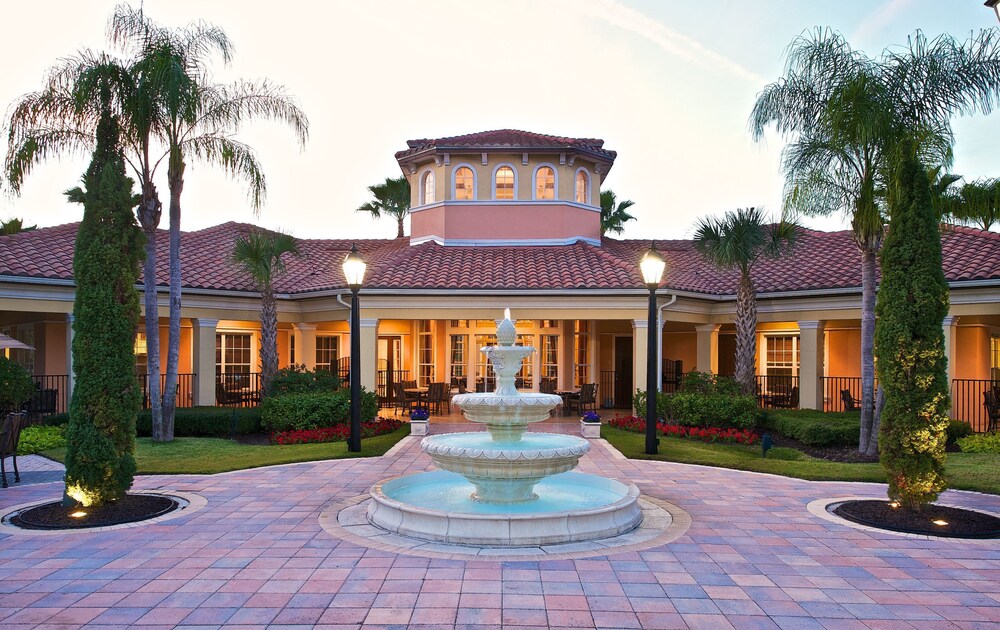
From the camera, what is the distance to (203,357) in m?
18.7

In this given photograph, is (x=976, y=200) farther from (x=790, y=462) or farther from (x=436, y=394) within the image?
(x=436, y=394)

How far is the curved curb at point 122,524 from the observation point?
24.1 ft

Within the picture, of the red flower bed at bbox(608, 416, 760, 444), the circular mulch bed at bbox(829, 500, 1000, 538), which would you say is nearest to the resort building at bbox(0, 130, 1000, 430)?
the red flower bed at bbox(608, 416, 760, 444)

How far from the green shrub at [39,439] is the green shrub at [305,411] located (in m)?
4.03

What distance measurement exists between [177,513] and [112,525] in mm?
762

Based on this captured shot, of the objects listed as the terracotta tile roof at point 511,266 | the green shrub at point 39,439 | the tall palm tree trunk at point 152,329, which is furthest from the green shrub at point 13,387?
the tall palm tree trunk at point 152,329

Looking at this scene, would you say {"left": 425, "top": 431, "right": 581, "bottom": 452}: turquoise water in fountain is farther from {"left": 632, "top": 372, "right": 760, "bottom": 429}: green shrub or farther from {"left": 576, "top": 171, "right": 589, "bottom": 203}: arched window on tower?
{"left": 576, "top": 171, "right": 589, "bottom": 203}: arched window on tower

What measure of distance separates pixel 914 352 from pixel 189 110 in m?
12.9

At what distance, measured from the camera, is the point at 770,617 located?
5113 mm

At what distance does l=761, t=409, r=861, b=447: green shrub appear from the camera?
49.1 feet

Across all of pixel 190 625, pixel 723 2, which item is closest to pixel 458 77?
pixel 723 2

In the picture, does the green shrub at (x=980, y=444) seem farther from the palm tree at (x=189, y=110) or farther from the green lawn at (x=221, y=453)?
the palm tree at (x=189, y=110)

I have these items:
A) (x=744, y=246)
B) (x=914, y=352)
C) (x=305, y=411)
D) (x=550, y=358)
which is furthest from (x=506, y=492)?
(x=550, y=358)

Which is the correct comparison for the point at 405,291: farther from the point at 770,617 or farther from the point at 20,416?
the point at 770,617
